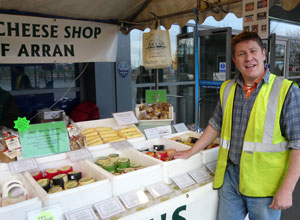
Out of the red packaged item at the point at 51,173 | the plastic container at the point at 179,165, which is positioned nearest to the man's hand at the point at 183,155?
the plastic container at the point at 179,165

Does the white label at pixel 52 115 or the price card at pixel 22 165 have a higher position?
the white label at pixel 52 115

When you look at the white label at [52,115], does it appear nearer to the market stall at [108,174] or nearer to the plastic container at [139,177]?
the market stall at [108,174]

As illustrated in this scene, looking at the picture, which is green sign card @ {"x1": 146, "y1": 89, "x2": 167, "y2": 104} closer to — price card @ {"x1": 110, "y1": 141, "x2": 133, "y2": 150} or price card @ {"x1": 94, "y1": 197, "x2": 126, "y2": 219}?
price card @ {"x1": 110, "y1": 141, "x2": 133, "y2": 150}

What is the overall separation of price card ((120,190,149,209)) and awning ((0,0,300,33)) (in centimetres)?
194

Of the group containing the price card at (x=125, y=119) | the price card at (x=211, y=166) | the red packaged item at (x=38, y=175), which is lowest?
the price card at (x=211, y=166)

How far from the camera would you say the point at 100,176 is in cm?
153

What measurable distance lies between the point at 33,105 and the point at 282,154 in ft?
13.2

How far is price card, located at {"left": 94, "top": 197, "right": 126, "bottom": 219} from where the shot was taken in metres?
1.31

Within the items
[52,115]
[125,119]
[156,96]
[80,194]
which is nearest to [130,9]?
[156,96]

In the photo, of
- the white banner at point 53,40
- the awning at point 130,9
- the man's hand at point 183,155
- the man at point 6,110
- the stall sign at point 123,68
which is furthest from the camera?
the stall sign at point 123,68

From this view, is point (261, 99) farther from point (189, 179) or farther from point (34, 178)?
point (34, 178)

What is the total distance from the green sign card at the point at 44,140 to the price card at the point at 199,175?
899 millimetres

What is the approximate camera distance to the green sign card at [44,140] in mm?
1744

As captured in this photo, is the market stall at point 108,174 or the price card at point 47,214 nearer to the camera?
the price card at point 47,214
